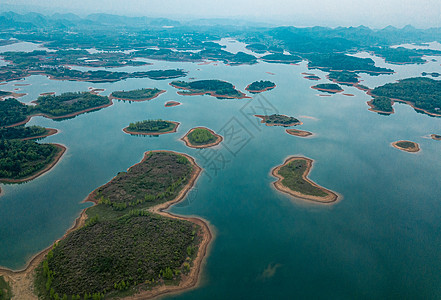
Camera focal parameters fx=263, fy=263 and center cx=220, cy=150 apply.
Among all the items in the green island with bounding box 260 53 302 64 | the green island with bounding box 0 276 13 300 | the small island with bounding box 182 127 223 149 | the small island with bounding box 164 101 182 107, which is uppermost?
the green island with bounding box 0 276 13 300

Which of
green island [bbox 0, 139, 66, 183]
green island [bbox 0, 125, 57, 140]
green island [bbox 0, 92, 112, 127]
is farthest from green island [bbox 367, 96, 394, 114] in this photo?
green island [bbox 0, 125, 57, 140]

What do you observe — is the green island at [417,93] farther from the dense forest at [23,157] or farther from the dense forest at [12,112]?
the dense forest at [12,112]

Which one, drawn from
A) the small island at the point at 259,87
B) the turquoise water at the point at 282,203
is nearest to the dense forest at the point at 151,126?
the turquoise water at the point at 282,203

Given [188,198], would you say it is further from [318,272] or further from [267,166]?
[318,272]

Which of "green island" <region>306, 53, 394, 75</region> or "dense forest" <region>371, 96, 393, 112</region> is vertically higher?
"dense forest" <region>371, 96, 393, 112</region>

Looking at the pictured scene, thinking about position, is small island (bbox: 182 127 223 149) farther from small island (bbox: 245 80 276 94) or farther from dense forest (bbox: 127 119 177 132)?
small island (bbox: 245 80 276 94)

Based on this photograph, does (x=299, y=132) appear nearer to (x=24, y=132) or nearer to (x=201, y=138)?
(x=201, y=138)

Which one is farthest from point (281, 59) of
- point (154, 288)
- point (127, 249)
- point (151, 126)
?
point (154, 288)
